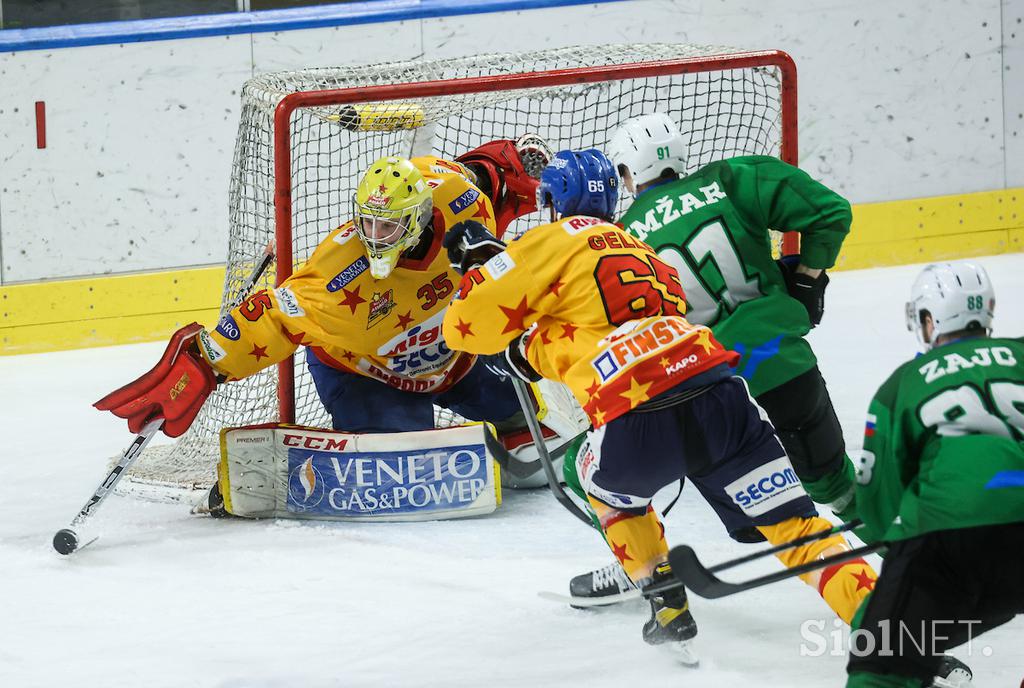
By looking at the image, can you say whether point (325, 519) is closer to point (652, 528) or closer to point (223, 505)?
point (223, 505)

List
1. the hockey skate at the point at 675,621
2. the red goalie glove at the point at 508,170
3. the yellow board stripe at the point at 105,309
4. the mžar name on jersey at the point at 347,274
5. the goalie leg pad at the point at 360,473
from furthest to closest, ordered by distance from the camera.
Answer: the yellow board stripe at the point at 105,309
the red goalie glove at the point at 508,170
the goalie leg pad at the point at 360,473
the mžar name on jersey at the point at 347,274
the hockey skate at the point at 675,621

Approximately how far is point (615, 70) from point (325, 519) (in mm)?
1566

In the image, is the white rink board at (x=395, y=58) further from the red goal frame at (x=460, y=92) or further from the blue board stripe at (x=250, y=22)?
the red goal frame at (x=460, y=92)

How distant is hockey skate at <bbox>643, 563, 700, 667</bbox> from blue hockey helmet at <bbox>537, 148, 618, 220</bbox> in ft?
2.47

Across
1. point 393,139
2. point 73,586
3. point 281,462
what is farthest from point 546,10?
point 73,586

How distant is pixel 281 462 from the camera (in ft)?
12.5

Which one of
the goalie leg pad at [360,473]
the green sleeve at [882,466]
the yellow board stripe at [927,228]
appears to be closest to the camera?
the green sleeve at [882,466]

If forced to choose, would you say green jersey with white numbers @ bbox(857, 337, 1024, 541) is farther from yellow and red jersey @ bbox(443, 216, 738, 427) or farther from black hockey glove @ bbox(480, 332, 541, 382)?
black hockey glove @ bbox(480, 332, 541, 382)

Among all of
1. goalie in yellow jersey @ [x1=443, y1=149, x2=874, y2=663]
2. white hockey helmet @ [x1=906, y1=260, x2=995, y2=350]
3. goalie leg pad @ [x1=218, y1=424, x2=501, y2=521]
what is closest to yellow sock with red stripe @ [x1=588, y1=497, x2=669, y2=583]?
goalie in yellow jersey @ [x1=443, y1=149, x2=874, y2=663]

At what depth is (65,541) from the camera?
3586 mm

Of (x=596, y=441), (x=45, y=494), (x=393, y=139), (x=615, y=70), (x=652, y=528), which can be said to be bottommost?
(x=45, y=494)

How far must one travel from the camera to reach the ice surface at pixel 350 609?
2.78 m

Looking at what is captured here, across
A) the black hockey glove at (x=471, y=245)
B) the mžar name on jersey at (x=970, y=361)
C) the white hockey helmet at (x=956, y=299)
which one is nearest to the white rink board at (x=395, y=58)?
the black hockey glove at (x=471, y=245)

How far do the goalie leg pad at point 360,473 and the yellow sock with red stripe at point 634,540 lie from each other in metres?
1.02
